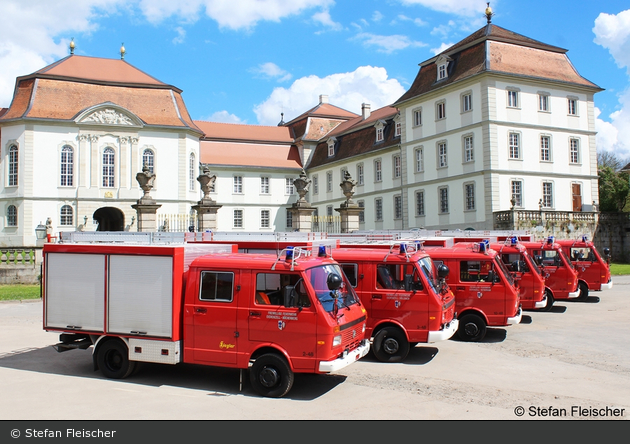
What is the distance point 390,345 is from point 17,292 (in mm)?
19574

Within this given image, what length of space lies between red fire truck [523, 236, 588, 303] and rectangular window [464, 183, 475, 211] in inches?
716

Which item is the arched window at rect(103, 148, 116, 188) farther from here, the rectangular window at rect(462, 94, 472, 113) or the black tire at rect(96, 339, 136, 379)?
the black tire at rect(96, 339, 136, 379)

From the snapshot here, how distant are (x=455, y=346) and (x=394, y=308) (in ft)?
7.56

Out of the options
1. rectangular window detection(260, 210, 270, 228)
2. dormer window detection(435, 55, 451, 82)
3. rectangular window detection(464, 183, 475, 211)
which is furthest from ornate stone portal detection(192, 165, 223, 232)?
rectangular window detection(260, 210, 270, 228)

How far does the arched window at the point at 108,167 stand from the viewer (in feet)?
145

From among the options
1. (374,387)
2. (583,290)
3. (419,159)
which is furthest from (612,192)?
(374,387)

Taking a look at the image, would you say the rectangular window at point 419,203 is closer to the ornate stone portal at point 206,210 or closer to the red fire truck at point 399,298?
the ornate stone portal at point 206,210

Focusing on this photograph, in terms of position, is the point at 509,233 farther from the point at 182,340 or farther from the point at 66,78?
the point at 66,78

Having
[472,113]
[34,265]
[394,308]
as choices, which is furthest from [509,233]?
[34,265]

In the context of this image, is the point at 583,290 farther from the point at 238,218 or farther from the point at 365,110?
the point at 238,218

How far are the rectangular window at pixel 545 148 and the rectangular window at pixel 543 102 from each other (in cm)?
186

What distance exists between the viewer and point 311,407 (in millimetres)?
7629

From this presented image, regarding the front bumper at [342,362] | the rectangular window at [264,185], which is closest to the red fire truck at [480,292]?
the front bumper at [342,362]
